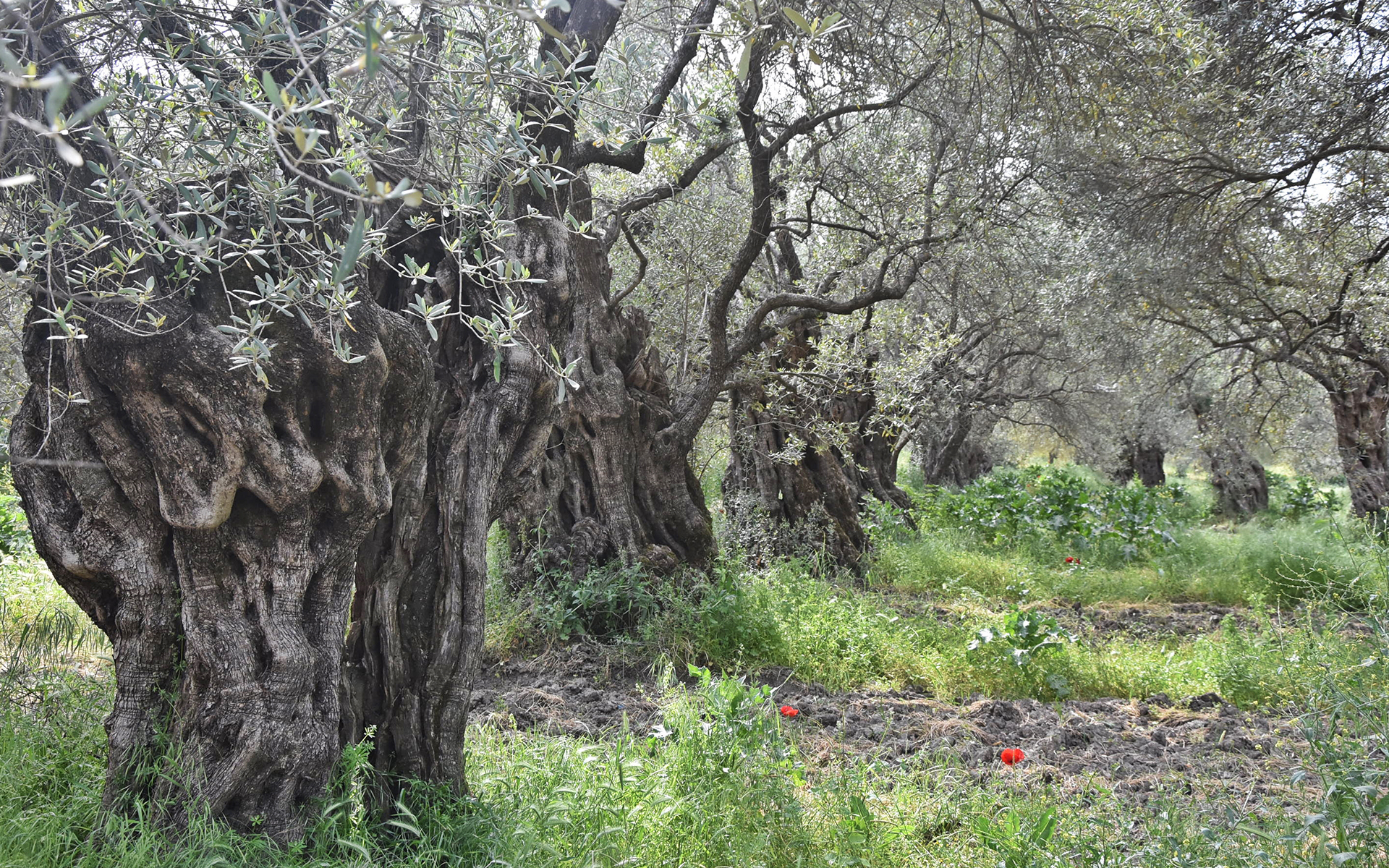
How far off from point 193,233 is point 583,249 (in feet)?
12.0

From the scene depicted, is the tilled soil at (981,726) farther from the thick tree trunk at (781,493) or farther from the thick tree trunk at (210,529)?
the thick tree trunk at (781,493)

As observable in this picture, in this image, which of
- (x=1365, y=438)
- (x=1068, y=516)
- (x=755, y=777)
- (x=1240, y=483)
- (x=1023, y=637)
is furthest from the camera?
(x=1240, y=483)

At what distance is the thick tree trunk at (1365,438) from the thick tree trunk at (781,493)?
6964mm

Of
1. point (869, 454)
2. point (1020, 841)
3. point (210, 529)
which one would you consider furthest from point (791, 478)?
point (210, 529)

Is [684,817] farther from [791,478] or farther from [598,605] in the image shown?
[791,478]

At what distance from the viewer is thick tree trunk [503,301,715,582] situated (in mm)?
6312

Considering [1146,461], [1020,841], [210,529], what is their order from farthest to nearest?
[1146,461] → [1020,841] → [210,529]

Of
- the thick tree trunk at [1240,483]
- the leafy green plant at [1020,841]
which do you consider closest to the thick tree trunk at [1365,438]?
the thick tree trunk at [1240,483]

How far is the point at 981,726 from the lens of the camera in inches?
177

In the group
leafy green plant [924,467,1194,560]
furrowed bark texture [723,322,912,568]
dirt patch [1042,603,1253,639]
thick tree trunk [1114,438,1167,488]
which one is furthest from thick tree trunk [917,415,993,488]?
dirt patch [1042,603,1253,639]

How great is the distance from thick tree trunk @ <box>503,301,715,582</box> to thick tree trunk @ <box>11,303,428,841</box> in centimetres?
342

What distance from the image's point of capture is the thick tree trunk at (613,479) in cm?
631

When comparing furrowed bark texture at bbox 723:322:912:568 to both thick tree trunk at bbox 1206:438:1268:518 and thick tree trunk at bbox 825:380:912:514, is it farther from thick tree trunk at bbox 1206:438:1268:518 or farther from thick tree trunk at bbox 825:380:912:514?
thick tree trunk at bbox 1206:438:1268:518

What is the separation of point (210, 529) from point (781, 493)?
7725 millimetres
